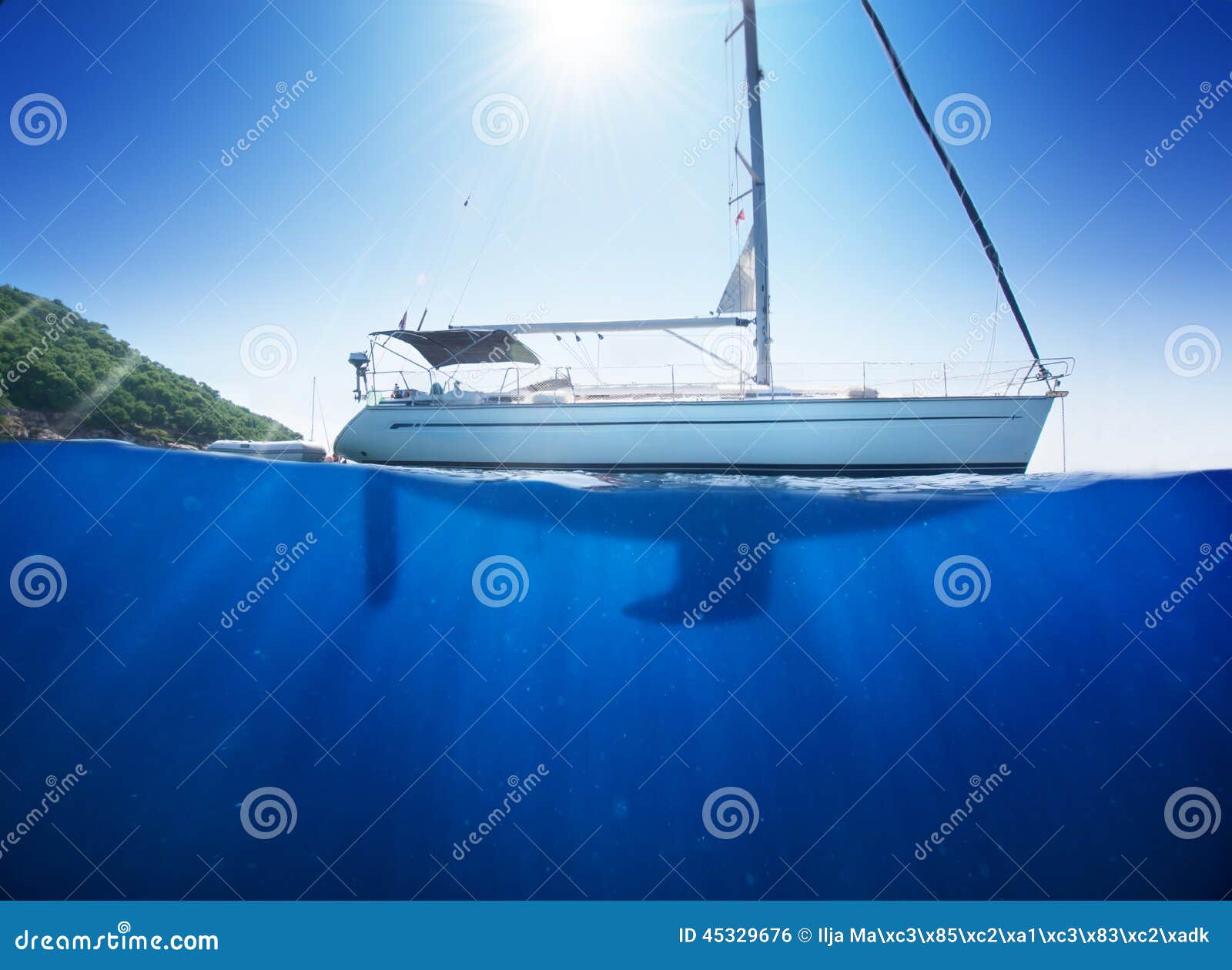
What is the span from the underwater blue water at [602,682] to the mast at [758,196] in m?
3.99

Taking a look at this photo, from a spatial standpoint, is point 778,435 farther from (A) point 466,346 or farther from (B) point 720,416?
(A) point 466,346

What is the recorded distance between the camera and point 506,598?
42.8ft

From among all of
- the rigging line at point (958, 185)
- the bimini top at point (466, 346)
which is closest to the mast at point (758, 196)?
the rigging line at point (958, 185)

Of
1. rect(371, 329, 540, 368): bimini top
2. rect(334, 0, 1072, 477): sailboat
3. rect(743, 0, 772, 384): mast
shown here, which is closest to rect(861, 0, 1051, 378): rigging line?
rect(334, 0, 1072, 477): sailboat

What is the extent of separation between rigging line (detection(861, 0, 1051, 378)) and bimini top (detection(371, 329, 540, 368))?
9.97m

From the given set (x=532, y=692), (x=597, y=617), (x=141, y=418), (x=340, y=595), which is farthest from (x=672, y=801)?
(x=141, y=418)

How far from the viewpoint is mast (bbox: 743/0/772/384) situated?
12.9m

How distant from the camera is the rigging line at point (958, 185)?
9820mm

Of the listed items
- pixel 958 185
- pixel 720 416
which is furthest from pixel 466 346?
pixel 958 185

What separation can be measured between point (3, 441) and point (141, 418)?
8.55m

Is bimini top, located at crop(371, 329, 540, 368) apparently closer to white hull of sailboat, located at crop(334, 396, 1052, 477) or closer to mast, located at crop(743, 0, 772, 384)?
white hull of sailboat, located at crop(334, 396, 1052, 477)

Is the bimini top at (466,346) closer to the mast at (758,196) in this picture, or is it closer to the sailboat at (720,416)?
the sailboat at (720,416)

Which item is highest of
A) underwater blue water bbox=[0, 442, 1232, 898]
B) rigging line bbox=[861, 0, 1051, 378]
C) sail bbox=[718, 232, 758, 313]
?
rigging line bbox=[861, 0, 1051, 378]

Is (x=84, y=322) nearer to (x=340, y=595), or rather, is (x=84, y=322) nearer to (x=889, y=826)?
(x=340, y=595)
